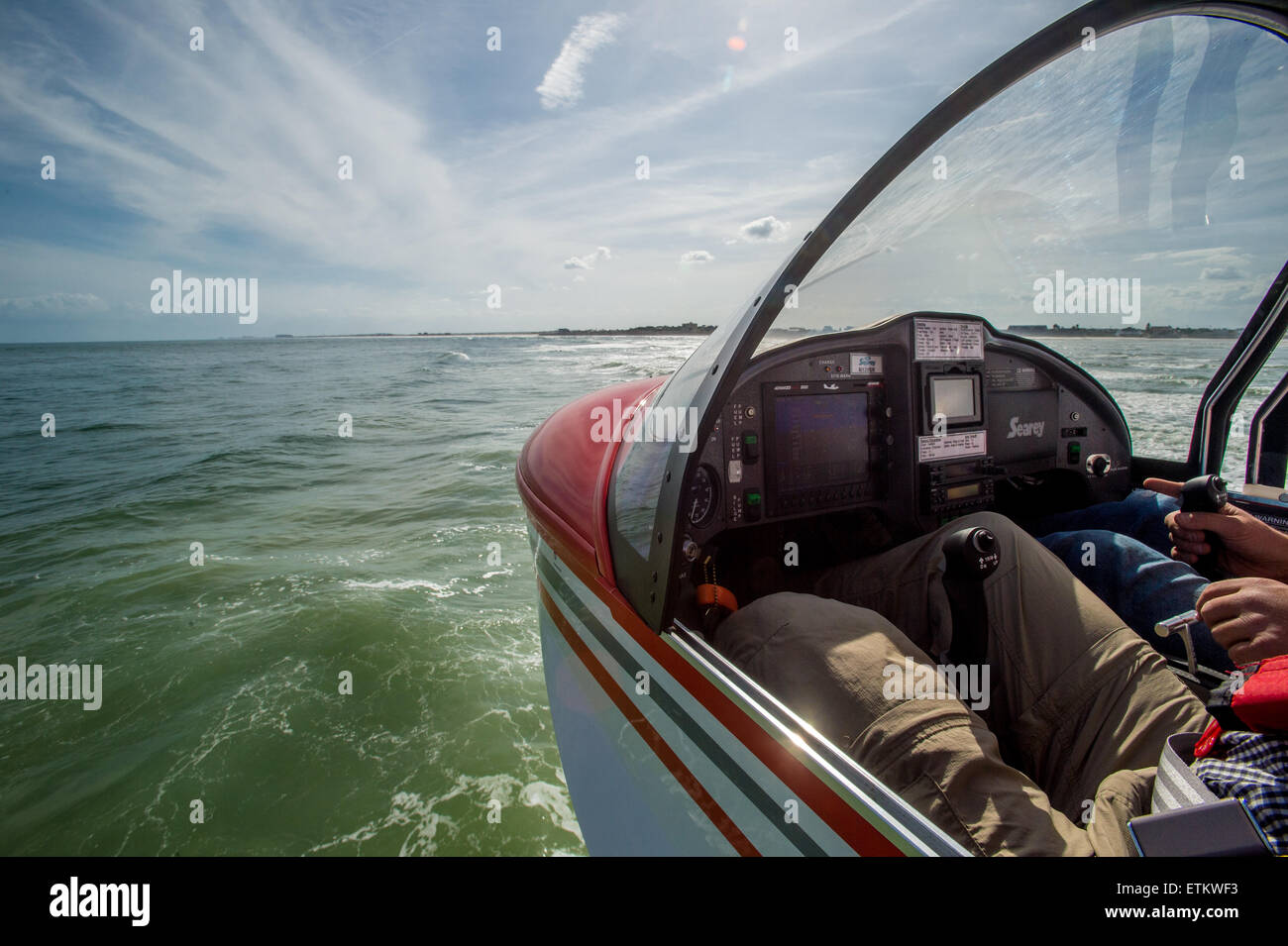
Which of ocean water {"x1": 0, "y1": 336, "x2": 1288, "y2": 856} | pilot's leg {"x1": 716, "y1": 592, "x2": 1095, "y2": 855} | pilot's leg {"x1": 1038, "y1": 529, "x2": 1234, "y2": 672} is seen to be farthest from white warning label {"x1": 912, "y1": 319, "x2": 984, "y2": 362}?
pilot's leg {"x1": 716, "y1": 592, "x2": 1095, "y2": 855}

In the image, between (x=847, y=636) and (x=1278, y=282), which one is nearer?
(x=847, y=636)

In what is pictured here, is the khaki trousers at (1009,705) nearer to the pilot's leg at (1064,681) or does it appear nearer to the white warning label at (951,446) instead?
the pilot's leg at (1064,681)

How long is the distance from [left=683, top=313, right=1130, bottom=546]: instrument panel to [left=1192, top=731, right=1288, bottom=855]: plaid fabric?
4.32 feet

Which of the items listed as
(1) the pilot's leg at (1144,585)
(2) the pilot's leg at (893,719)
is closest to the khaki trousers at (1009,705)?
(2) the pilot's leg at (893,719)

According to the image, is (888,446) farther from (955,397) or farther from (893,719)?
(893,719)

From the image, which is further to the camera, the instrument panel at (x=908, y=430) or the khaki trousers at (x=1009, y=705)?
the instrument panel at (x=908, y=430)

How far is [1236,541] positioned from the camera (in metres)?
1.37

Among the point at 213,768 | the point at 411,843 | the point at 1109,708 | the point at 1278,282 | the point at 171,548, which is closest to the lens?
the point at 1109,708

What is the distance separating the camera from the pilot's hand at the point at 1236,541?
1327 millimetres

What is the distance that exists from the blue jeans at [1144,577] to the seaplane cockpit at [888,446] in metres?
0.56

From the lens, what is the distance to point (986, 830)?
794 millimetres
